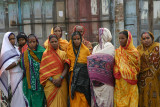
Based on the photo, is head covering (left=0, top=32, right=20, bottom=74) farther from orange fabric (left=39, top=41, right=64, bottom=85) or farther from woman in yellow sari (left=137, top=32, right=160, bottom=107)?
woman in yellow sari (left=137, top=32, right=160, bottom=107)

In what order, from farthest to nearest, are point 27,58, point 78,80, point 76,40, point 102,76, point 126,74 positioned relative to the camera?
point 27,58, point 76,40, point 78,80, point 102,76, point 126,74

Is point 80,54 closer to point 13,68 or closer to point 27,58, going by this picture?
point 27,58

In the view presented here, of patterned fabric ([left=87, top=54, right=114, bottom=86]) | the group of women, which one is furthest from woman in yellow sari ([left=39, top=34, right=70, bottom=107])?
patterned fabric ([left=87, top=54, right=114, bottom=86])

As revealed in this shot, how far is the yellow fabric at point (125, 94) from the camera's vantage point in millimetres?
3381

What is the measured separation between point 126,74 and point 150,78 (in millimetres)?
443

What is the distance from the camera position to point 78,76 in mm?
3662

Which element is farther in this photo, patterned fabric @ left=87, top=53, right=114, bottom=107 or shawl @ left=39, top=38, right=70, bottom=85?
shawl @ left=39, top=38, right=70, bottom=85

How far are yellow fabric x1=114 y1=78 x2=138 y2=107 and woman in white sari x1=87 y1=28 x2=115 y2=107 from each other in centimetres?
11

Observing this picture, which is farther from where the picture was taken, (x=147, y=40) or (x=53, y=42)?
(x=53, y=42)

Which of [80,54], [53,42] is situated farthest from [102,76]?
[53,42]

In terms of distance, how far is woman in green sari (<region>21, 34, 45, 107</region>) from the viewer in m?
3.85

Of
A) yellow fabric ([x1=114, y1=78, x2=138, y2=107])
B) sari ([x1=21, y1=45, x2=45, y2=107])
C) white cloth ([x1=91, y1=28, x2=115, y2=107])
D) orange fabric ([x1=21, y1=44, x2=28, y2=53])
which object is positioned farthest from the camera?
orange fabric ([x1=21, y1=44, x2=28, y2=53])

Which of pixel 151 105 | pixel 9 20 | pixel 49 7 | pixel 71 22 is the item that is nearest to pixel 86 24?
pixel 71 22

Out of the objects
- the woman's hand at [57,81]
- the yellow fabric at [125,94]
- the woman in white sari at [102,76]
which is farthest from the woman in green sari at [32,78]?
the yellow fabric at [125,94]
